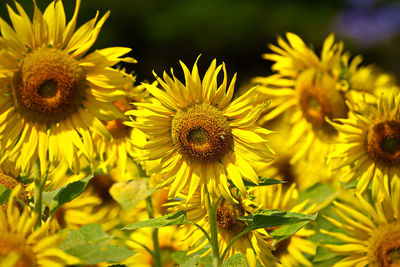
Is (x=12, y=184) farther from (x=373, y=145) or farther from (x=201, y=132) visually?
(x=373, y=145)

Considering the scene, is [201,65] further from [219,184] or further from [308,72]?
[219,184]

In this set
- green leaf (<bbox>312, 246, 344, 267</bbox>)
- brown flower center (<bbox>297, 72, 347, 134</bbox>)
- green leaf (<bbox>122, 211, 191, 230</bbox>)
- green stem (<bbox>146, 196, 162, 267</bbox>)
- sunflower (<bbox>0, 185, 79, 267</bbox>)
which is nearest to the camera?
sunflower (<bbox>0, 185, 79, 267</bbox>)

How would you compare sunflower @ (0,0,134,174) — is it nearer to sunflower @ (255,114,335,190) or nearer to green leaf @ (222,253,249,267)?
green leaf @ (222,253,249,267)

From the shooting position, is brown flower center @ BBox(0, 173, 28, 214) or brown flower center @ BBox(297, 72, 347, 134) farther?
brown flower center @ BBox(297, 72, 347, 134)

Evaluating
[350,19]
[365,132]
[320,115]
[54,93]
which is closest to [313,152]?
[320,115]

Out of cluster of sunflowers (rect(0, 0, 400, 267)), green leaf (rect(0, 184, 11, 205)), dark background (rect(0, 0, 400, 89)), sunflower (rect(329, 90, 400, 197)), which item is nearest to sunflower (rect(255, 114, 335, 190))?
sunflower (rect(329, 90, 400, 197))

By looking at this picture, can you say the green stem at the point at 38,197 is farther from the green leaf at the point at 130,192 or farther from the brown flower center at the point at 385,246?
the brown flower center at the point at 385,246

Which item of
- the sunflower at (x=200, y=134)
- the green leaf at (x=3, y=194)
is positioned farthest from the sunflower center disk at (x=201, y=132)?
the green leaf at (x=3, y=194)
